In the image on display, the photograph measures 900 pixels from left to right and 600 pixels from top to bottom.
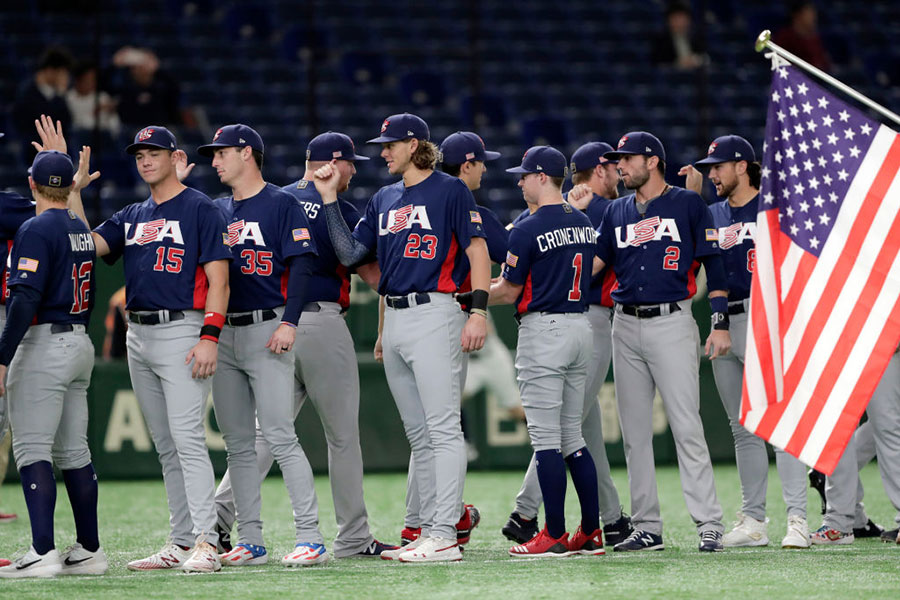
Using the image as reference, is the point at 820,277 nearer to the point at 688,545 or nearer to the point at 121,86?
the point at 688,545

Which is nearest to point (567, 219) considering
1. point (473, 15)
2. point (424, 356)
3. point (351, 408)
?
point (424, 356)

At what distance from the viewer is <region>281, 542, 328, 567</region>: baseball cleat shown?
6.32 meters

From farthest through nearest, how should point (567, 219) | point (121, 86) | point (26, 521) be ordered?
point (121, 86) < point (26, 521) < point (567, 219)

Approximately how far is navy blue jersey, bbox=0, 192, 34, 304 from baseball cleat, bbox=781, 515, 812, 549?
4.30m

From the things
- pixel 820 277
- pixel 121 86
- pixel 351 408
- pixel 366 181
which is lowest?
pixel 351 408

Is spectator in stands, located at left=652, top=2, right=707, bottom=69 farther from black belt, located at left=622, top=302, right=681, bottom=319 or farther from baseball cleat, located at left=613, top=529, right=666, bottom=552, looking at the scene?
baseball cleat, located at left=613, top=529, right=666, bottom=552

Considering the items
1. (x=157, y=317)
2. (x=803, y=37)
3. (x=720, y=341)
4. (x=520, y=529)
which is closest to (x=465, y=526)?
(x=520, y=529)

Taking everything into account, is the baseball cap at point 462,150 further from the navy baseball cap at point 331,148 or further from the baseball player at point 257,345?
the baseball player at point 257,345

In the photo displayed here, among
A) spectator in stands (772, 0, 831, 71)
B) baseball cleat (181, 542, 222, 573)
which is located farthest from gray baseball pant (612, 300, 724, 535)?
spectator in stands (772, 0, 831, 71)

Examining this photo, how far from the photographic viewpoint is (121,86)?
12891 millimetres

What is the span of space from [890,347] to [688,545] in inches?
84.0

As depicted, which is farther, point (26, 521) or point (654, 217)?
point (26, 521)

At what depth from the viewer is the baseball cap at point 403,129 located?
6562 mm

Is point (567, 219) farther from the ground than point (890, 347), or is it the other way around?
point (567, 219)
